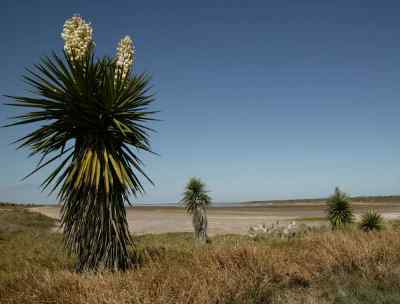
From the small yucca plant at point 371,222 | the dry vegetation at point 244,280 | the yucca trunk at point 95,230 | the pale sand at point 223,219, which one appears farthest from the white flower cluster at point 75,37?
the pale sand at point 223,219

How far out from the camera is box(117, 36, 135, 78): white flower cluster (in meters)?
8.02

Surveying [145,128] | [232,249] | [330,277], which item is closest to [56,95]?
[145,128]

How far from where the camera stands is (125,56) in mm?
8039

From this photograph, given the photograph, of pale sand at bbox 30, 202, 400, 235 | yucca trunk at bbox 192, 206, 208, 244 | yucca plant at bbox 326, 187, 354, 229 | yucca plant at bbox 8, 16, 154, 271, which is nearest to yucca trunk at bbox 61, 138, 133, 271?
yucca plant at bbox 8, 16, 154, 271

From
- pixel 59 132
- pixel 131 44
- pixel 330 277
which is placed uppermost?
pixel 131 44

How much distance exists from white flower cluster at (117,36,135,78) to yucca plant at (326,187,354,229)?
13835 millimetres

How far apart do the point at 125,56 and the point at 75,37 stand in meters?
1.19

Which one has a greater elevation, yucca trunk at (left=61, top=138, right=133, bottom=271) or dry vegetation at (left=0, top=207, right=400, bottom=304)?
yucca trunk at (left=61, top=138, right=133, bottom=271)

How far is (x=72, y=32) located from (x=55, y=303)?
19.3 ft

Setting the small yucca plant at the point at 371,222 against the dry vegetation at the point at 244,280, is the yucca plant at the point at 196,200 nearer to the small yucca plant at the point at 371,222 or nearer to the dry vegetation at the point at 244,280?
the small yucca plant at the point at 371,222

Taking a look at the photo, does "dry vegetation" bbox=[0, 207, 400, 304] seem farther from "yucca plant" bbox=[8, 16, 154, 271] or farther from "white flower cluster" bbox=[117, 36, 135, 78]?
"white flower cluster" bbox=[117, 36, 135, 78]

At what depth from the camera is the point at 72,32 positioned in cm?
774

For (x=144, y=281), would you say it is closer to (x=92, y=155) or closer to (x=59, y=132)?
(x=92, y=155)

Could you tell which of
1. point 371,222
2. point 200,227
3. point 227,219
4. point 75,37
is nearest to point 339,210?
point 371,222
